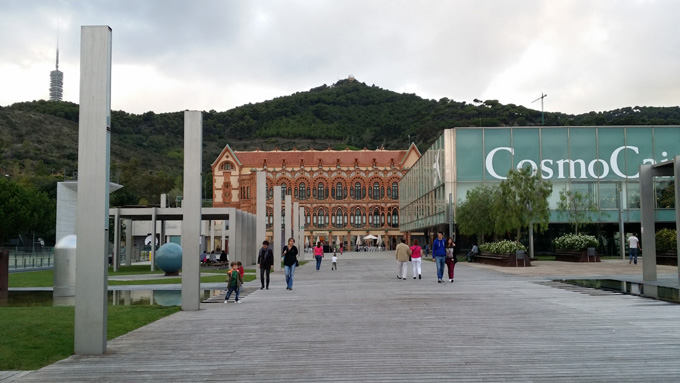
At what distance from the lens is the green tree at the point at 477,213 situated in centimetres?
4434

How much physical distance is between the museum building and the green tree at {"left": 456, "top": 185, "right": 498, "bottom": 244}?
3.95 m

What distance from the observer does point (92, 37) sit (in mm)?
9602

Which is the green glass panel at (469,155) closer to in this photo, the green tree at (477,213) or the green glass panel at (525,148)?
the green glass panel at (525,148)

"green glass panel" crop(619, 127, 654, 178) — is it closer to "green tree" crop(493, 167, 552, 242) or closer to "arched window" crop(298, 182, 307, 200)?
"green tree" crop(493, 167, 552, 242)

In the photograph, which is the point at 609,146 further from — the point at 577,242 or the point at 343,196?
the point at 343,196

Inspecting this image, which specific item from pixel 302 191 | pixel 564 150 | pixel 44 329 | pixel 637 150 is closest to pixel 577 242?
pixel 564 150

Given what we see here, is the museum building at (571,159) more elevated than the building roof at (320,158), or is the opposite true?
the building roof at (320,158)

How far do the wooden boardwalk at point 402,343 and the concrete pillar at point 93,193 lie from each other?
54 cm

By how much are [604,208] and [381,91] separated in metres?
151

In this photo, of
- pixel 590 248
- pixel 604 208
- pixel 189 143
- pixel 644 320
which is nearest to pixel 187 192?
pixel 189 143

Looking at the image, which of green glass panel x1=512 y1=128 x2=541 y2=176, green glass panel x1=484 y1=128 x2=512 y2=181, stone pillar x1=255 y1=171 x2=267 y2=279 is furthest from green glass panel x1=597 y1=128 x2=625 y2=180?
stone pillar x1=255 y1=171 x2=267 y2=279

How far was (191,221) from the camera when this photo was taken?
593 inches

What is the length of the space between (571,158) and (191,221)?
42.5m

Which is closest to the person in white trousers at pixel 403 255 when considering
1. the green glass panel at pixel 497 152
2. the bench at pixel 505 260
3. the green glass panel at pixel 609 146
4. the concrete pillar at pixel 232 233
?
the bench at pixel 505 260
